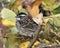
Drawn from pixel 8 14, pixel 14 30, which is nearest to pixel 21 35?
pixel 14 30

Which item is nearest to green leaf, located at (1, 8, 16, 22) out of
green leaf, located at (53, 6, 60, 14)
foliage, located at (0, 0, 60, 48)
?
foliage, located at (0, 0, 60, 48)

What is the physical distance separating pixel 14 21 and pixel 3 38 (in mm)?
130

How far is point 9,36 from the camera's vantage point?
57.9 inches

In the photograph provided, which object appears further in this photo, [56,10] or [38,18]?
[56,10]

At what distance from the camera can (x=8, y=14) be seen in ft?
5.09

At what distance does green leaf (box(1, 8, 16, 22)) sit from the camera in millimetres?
1529

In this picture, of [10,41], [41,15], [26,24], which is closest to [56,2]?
[41,15]

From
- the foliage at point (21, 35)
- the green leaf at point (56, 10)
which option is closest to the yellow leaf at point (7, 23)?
the foliage at point (21, 35)

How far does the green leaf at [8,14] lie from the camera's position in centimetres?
153

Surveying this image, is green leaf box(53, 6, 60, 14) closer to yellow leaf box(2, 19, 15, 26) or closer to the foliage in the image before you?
the foliage

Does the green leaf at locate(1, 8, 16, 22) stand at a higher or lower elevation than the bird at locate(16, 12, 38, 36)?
higher

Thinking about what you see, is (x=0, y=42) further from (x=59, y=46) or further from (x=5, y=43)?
(x=59, y=46)

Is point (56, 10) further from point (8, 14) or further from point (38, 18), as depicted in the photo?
point (8, 14)

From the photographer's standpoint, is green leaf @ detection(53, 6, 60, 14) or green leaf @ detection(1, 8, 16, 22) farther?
green leaf @ detection(53, 6, 60, 14)
